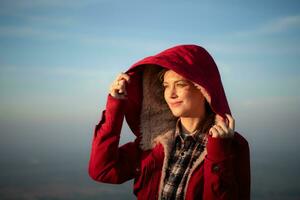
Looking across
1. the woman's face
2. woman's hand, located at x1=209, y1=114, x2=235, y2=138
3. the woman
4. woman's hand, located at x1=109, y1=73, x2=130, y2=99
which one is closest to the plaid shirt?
the woman

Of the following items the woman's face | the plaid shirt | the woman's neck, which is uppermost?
the woman's face

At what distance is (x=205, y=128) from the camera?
3.10 meters

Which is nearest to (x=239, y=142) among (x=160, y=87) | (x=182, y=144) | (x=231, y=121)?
(x=231, y=121)

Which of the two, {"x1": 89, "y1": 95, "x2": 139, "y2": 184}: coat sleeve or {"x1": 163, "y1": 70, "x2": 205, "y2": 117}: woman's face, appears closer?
{"x1": 89, "y1": 95, "x2": 139, "y2": 184}: coat sleeve

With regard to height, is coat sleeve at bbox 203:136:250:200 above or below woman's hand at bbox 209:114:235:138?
below

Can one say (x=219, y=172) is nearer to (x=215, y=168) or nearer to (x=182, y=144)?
(x=215, y=168)

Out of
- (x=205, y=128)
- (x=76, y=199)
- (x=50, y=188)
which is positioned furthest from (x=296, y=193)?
(x=205, y=128)

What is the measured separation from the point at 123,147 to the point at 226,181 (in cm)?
111

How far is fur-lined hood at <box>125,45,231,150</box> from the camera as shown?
2.88m

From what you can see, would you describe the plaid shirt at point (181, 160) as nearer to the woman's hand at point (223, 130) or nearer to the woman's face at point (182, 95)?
the woman's face at point (182, 95)

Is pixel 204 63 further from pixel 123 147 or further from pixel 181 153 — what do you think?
pixel 123 147

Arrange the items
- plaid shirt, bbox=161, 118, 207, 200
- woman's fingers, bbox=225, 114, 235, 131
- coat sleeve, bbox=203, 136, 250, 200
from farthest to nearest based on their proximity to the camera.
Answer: plaid shirt, bbox=161, 118, 207, 200 → woman's fingers, bbox=225, 114, 235, 131 → coat sleeve, bbox=203, 136, 250, 200

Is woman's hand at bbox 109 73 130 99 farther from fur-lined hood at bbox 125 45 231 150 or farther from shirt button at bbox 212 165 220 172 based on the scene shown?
shirt button at bbox 212 165 220 172

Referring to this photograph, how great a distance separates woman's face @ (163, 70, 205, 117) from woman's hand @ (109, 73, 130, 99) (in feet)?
1.43
